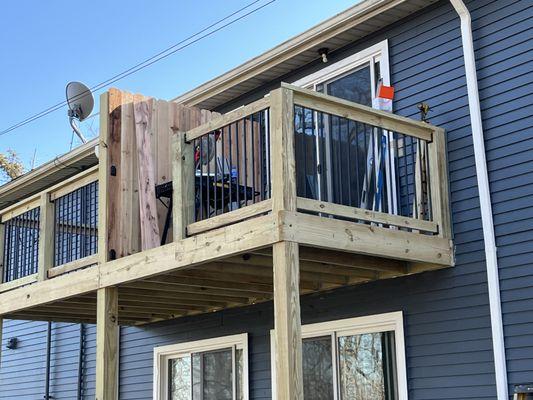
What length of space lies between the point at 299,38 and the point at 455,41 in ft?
5.34

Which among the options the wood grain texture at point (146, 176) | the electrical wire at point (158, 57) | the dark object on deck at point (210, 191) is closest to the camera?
the dark object on deck at point (210, 191)

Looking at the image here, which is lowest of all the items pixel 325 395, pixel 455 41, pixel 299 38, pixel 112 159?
pixel 325 395

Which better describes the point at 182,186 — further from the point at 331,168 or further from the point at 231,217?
the point at 331,168

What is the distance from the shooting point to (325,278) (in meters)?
7.19

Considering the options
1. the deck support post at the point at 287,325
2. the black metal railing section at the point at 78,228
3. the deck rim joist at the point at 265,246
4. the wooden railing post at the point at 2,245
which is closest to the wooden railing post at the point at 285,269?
the deck support post at the point at 287,325

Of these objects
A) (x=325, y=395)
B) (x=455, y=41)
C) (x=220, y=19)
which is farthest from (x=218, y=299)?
(x=220, y=19)

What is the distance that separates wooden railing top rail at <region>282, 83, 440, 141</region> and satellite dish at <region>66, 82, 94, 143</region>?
5.94 metres

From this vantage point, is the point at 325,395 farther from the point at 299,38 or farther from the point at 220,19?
the point at 220,19

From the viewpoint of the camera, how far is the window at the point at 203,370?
28.3 ft

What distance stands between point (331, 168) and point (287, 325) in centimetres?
249

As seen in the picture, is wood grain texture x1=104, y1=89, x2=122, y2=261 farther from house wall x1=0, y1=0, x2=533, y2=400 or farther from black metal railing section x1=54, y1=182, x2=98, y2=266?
house wall x1=0, y1=0, x2=533, y2=400

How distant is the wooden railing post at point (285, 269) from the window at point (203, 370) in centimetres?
332

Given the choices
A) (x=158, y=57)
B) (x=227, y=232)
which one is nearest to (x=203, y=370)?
(x=227, y=232)

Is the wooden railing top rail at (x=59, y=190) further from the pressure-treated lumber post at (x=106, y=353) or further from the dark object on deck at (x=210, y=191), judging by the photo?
the pressure-treated lumber post at (x=106, y=353)
